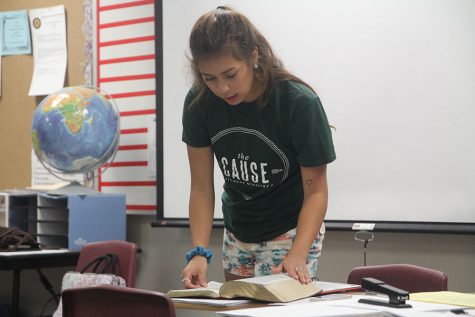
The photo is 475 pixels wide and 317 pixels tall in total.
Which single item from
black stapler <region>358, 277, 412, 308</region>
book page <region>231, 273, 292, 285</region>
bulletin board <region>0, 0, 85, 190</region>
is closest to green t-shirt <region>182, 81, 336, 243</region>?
book page <region>231, 273, 292, 285</region>

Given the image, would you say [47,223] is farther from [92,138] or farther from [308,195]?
[308,195]

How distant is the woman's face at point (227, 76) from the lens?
67.9 inches

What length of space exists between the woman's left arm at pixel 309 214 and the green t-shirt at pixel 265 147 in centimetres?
4

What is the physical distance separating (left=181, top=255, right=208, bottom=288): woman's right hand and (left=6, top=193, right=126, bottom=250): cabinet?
193cm

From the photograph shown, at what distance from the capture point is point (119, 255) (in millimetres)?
3168

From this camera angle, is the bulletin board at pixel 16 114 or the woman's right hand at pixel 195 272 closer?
the woman's right hand at pixel 195 272

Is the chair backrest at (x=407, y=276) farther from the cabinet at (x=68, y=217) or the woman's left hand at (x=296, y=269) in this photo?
the cabinet at (x=68, y=217)

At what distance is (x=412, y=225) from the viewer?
285cm

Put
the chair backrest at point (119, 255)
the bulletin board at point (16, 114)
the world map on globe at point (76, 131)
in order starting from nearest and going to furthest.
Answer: the chair backrest at point (119, 255)
the world map on globe at point (76, 131)
the bulletin board at point (16, 114)

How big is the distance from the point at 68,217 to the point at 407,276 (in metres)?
1.99

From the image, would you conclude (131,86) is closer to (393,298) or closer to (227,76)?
(227,76)

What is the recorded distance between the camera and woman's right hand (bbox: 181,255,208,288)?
1.69m

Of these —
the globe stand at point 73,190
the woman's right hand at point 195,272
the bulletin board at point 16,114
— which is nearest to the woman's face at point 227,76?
the woman's right hand at point 195,272

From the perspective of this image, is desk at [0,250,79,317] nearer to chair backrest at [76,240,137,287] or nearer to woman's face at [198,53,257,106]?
chair backrest at [76,240,137,287]
